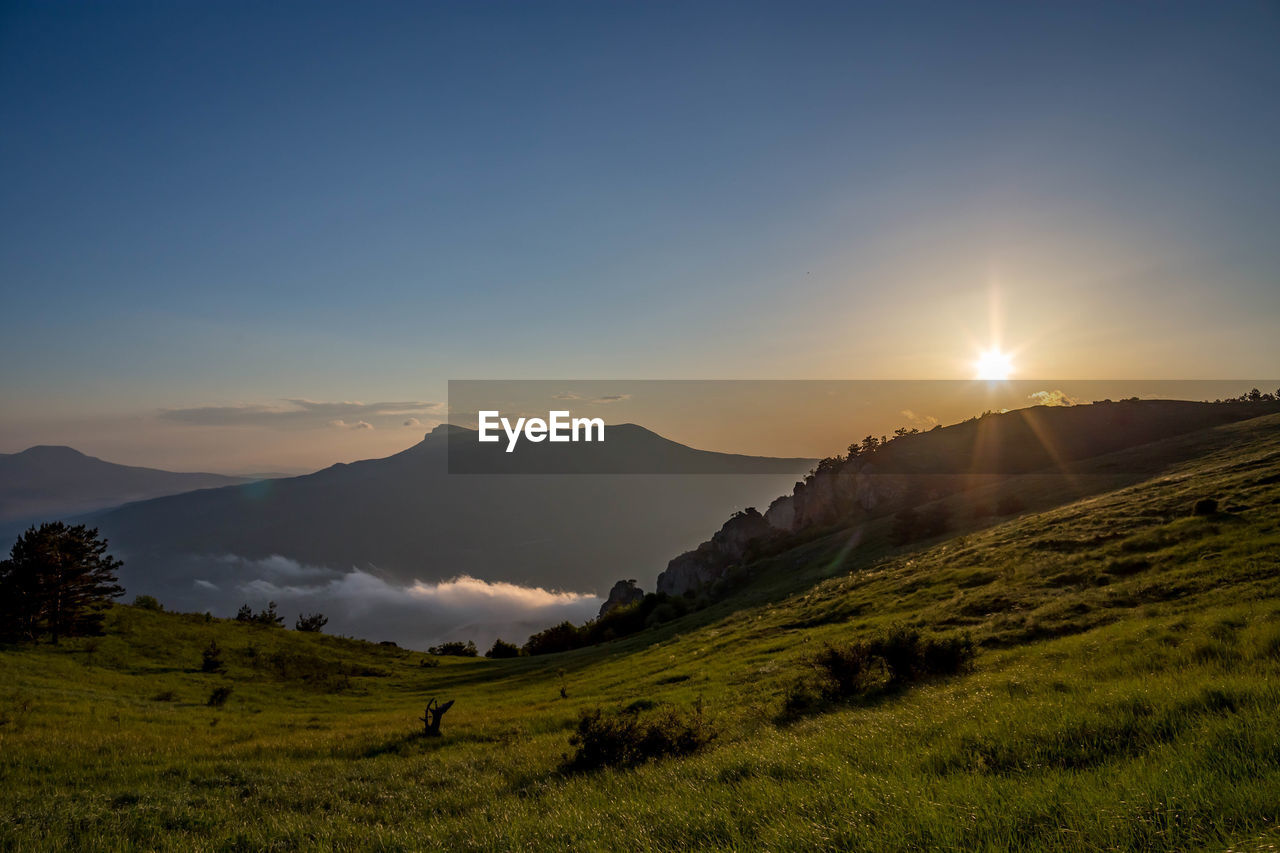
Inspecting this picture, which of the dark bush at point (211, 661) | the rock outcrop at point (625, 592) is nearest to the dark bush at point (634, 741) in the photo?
the dark bush at point (211, 661)

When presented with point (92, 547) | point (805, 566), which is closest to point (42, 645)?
point (92, 547)

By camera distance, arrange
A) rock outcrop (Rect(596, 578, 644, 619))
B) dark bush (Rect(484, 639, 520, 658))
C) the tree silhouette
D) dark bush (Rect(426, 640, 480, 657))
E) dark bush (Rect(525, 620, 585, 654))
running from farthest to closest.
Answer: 1. rock outcrop (Rect(596, 578, 644, 619))
2. dark bush (Rect(426, 640, 480, 657))
3. dark bush (Rect(525, 620, 585, 654))
4. dark bush (Rect(484, 639, 520, 658))
5. the tree silhouette

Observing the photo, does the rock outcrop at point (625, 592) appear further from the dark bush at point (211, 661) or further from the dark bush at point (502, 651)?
the dark bush at point (211, 661)

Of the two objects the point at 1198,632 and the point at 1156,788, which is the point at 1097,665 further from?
the point at 1156,788

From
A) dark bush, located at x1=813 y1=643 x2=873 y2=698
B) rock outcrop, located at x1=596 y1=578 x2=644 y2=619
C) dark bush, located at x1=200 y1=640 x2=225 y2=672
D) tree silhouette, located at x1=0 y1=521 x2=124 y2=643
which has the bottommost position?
rock outcrop, located at x1=596 y1=578 x2=644 y2=619

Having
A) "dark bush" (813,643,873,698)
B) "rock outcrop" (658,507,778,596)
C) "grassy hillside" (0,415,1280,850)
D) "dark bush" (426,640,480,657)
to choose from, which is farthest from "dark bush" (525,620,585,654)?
"dark bush" (813,643,873,698)

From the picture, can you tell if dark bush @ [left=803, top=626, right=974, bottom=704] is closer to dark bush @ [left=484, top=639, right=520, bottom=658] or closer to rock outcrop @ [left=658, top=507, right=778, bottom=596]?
dark bush @ [left=484, top=639, right=520, bottom=658]
